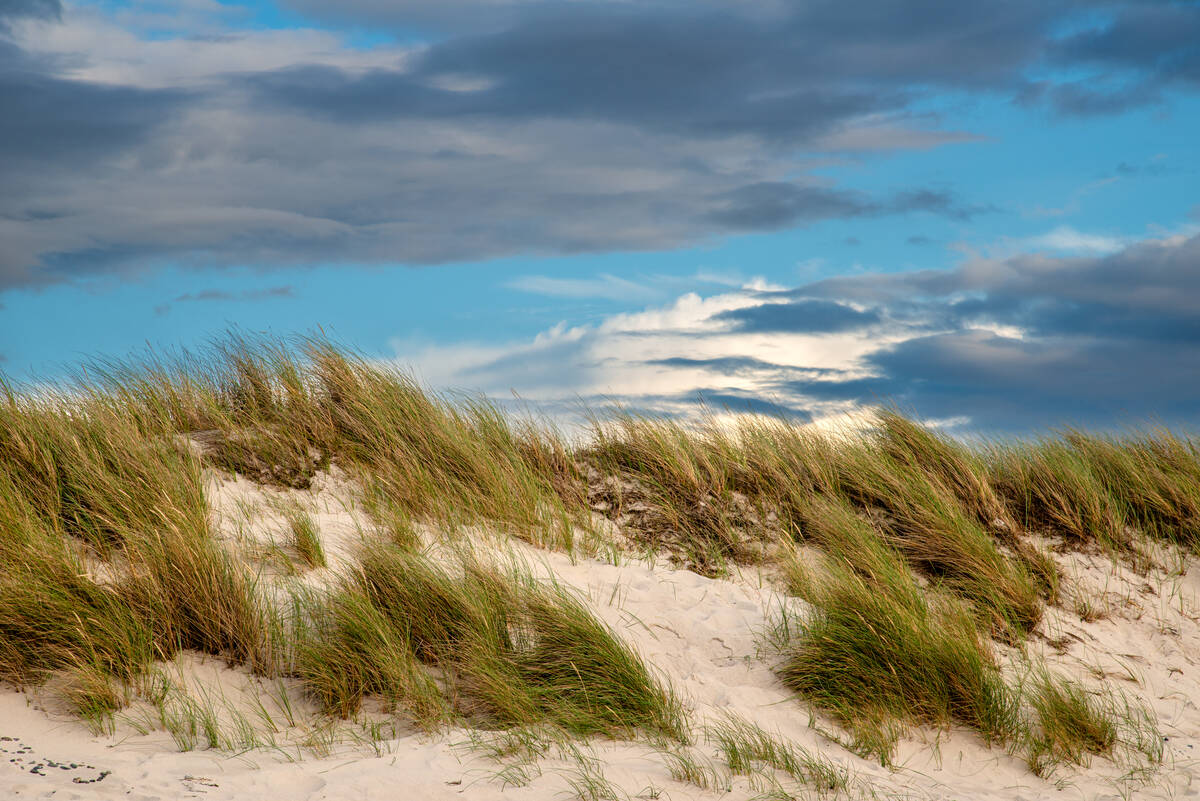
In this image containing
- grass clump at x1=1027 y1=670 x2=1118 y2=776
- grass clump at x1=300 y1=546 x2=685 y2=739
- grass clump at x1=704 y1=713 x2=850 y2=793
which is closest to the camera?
grass clump at x1=704 y1=713 x2=850 y2=793

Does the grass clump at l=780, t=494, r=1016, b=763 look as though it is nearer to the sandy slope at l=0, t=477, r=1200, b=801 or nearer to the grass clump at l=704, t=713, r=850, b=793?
the sandy slope at l=0, t=477, r=1200, b=801

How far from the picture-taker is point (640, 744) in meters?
4.96

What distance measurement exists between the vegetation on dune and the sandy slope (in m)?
0.20

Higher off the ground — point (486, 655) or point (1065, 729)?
point (486, 655)

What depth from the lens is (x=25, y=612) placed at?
17.5 feet

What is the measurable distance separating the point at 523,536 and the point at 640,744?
2508 millimetres

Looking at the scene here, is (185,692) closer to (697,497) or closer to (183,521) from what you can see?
(183,521)

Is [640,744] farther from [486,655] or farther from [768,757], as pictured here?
[486,655]

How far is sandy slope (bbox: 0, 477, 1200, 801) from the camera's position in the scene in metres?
4.48

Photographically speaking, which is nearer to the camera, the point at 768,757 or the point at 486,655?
the point at 768,757

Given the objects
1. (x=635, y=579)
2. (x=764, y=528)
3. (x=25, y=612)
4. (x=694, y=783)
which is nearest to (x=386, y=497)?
(x=635, y=579)

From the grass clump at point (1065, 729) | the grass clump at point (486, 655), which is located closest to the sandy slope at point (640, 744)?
the grass clump at point (1065, 729)

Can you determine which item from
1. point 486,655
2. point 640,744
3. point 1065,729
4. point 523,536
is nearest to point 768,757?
point 640,744

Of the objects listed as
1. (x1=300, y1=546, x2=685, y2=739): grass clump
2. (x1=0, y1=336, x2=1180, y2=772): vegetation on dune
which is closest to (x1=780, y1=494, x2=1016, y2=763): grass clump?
(x1=0, y1=336, x2=1180, y2=772): vegetation on dune
